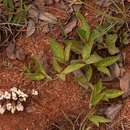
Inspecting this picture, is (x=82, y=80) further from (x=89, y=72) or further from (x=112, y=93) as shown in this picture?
(x=112, y=93)

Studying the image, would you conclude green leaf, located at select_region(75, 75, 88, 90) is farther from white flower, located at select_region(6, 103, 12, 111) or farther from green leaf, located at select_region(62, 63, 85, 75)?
white flower, located at select_region(6, 103, 12, 111)

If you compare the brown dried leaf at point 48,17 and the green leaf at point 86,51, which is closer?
the green leaf at point 86,51

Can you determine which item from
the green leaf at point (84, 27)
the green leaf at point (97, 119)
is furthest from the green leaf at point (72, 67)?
the green leaf at point (97, 119)

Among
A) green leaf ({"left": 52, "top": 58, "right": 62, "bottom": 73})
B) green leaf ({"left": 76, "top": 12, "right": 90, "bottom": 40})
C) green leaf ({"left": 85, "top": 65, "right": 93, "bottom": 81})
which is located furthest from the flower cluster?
green leaf ({"left": 76, "top": 12, "right": 90, "bottom": 40})

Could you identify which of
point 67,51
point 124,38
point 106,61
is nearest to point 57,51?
point 67,51

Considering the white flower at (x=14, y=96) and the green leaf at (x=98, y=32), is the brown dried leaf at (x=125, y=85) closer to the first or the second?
the green leaf at (x=98, y=32)

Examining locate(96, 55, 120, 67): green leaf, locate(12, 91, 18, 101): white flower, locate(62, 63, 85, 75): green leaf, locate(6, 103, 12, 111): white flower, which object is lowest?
locate(6, 103, 12, 111): white flower

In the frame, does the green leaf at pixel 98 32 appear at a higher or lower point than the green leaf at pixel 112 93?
higher
